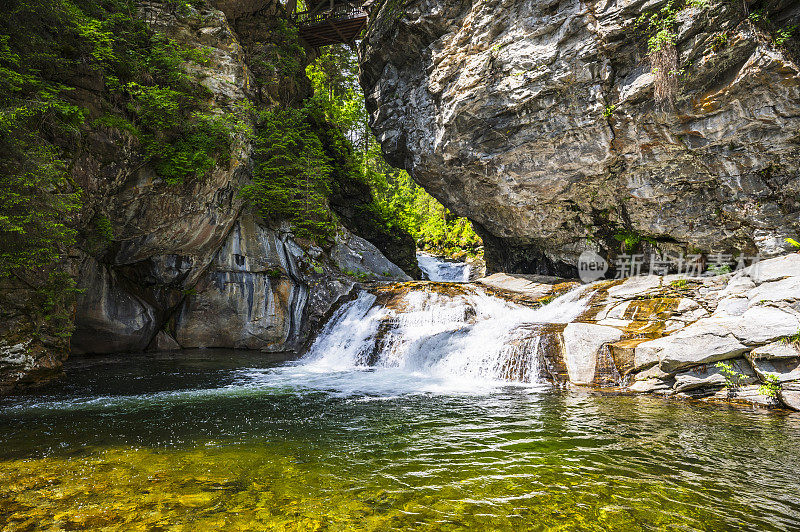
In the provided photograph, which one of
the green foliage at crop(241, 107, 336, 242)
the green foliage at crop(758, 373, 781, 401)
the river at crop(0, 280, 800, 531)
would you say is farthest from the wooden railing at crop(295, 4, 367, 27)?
the green foliage at crop(758, 373, 781, 401)

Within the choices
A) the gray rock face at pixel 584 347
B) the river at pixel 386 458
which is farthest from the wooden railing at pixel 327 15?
the river at pixel 386 458

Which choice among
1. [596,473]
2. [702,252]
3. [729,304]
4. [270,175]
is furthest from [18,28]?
[702,252]

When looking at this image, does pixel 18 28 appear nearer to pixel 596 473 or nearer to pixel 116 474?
pixel 116 474

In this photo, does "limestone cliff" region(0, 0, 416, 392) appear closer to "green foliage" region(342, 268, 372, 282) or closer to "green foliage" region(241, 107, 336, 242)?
"green foliage" region(342, 268, 372, 282)

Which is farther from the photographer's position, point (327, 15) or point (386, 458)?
point (327, 15)

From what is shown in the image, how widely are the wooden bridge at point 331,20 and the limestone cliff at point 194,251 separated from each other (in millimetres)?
3087

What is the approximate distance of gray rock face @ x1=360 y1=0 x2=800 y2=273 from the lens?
11305mm

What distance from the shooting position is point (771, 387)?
6891mm

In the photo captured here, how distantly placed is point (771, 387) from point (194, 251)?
15.1 m

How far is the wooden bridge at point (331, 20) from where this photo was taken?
20.4 m

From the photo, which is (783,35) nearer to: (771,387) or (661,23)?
(661,23)

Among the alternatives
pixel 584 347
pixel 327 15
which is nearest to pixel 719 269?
pixel 584 347

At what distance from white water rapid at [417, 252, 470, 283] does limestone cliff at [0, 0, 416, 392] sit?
8.13 meters

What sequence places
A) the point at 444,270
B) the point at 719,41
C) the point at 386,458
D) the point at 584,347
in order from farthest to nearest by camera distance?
the point at 444,270, the point at 719,41, the point at 584,347, the point at 386,458
